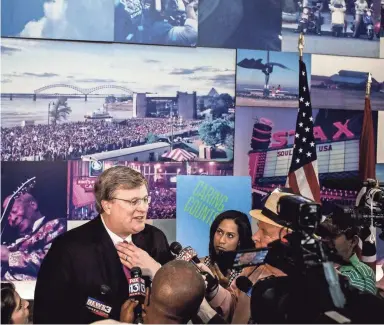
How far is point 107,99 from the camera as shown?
3750 millimetres

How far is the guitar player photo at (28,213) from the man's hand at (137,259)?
4.92 feet

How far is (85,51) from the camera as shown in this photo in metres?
3.71

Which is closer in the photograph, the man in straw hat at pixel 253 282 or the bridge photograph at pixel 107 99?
the man in straw hat at pixel 253 282

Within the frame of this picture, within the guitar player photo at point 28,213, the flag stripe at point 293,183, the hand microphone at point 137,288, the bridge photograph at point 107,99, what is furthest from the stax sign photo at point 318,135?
the hand microphone at point 137,288

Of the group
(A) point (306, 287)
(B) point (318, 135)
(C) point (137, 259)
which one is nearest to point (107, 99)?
(B) point (318, 135)

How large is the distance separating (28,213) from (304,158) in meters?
1.84

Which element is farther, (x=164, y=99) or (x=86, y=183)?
(x=164, y=99)

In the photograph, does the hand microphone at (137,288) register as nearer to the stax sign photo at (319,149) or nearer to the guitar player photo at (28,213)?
the guitar player photo at (28,213)

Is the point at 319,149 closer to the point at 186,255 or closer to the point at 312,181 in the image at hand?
the point at 312,181

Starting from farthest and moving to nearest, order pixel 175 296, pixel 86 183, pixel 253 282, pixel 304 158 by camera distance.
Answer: pixel 86 183, pixel 304 158, pixel 253 282, pixel 175 296

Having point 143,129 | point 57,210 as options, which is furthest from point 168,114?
point 57,210

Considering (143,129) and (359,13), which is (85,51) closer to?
(143,129)

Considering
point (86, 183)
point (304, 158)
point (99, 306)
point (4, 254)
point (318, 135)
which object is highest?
point (318, 135)

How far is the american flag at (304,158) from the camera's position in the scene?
140 inches
